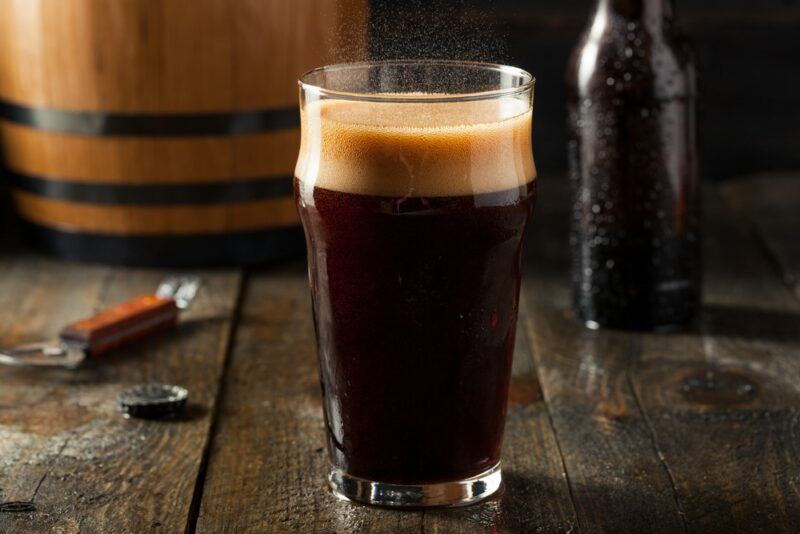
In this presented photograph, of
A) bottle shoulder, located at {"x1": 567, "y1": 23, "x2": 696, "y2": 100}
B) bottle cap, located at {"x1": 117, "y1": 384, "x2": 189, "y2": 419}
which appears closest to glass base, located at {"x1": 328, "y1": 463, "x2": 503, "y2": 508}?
bottle cap, located at {"x1": 117, "y1": 384, "x2": 189, "y2": 419}

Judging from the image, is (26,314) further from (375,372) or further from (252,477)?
(375,372)

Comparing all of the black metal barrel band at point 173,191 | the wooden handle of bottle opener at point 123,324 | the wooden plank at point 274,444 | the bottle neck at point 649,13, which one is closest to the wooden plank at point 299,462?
the wooden plank at point 274,444

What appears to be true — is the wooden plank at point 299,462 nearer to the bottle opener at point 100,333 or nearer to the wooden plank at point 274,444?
the wooden plank at point 274,444

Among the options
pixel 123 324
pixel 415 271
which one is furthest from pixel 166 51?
pixel 415 271

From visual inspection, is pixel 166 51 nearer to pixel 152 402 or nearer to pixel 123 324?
pixel 123 324

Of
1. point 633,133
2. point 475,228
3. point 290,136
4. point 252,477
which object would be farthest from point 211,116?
point 475,228

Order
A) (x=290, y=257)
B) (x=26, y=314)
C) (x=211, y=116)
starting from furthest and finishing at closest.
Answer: (x=290, y=257), (x=211, y=116), (x=26, y=314)

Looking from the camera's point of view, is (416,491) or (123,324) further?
(123,324)
